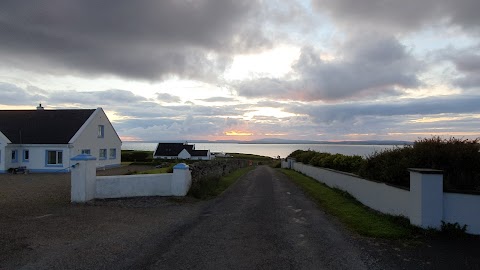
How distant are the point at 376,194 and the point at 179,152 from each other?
207 feet

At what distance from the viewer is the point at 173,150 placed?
72812mm

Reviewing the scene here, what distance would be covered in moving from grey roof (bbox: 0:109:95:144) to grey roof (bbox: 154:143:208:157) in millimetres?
36270

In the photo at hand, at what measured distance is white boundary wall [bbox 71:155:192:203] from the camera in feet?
41.7

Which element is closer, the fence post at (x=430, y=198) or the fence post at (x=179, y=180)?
the fence post at (x=430, y=198)

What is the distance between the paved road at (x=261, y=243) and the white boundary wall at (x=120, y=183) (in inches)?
109

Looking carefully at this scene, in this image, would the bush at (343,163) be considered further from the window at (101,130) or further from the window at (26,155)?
the window at (26,155)

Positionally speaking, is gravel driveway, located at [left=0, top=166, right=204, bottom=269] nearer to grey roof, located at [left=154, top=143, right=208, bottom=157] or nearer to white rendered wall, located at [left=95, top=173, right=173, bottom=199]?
white rendered wall, located at [left=95, top=173, right=173, bottom=199]

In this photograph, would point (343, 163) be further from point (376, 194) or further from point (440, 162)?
point (440, 162)

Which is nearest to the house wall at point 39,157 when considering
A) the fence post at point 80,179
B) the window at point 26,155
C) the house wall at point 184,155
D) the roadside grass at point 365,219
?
the window at point 26,155

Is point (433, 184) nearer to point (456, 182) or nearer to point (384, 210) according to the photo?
point (456, 182)

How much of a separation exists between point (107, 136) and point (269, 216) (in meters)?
29.5

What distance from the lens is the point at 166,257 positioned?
6.47m

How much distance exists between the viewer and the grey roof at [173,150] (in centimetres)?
7169

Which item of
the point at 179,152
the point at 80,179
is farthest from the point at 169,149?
the point at 80,179
